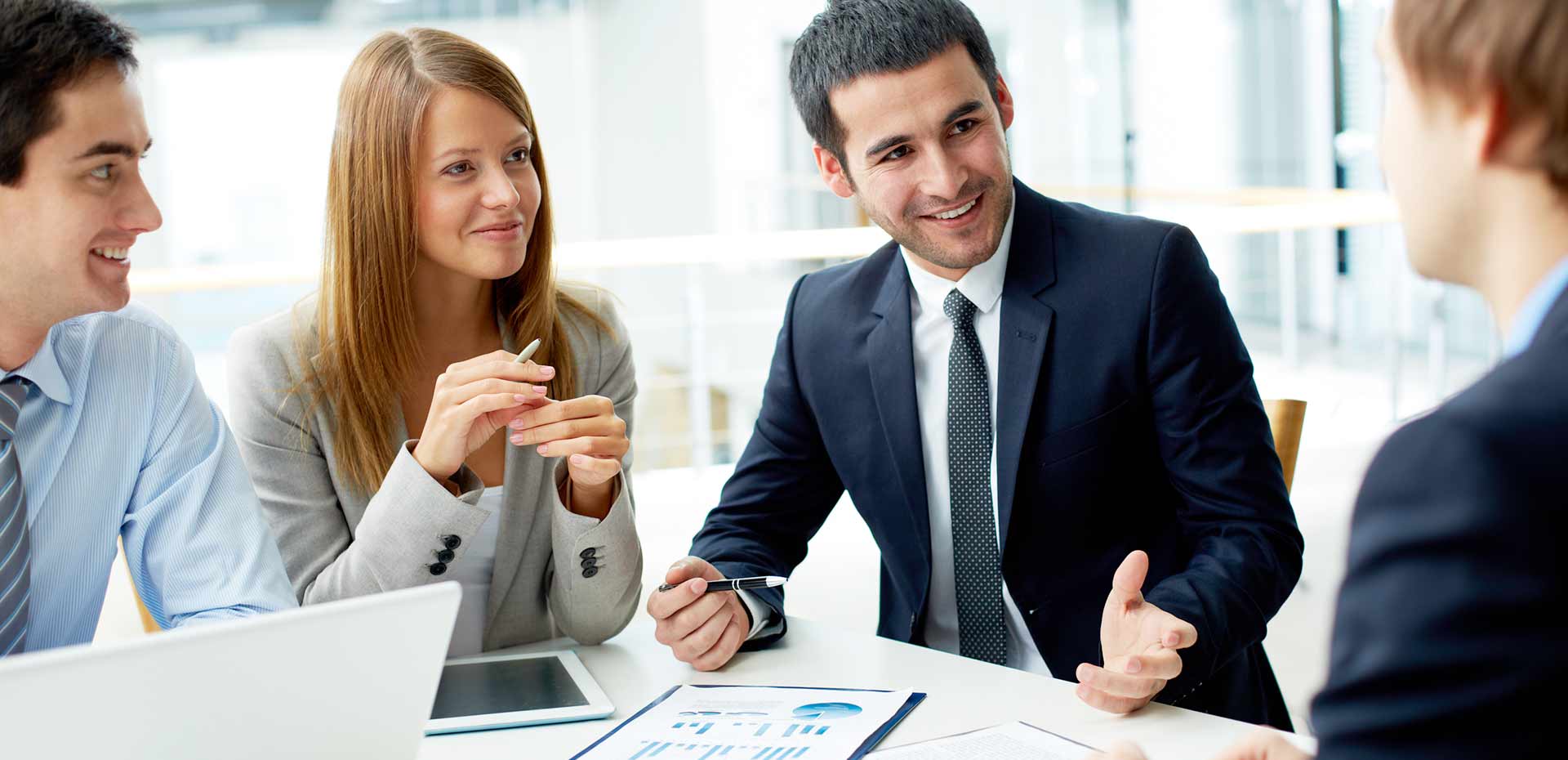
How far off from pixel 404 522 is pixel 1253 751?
954 mm

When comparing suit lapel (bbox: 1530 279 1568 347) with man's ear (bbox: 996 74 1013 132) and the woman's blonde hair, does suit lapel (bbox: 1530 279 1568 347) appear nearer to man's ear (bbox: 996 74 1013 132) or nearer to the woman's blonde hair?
man's ear (bbox: 996 74 1013 132)

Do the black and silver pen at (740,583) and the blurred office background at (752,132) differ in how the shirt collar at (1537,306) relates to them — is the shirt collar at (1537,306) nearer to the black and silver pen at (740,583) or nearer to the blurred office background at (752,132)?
the black and silver pen at (740,583)

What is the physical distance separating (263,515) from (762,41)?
19.6ft

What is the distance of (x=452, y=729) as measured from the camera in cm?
125

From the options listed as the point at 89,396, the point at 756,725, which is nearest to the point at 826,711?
the point at 756,725

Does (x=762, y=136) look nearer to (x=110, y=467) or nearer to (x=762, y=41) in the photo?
(x=762, y=41)

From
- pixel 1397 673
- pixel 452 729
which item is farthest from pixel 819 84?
pixel 1397 673

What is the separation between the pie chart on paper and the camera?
1.23 metres

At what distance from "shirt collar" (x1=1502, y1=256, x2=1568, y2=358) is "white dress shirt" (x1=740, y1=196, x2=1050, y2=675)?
0.96 meters

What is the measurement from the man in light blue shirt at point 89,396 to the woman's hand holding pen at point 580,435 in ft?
1.08

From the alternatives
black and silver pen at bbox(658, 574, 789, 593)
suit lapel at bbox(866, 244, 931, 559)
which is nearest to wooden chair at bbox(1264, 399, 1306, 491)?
suit lapel at bbox(866, 244, 931, 559)

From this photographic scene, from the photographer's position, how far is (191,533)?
145 centimetres

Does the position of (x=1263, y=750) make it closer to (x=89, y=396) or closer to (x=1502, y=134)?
(x=1502, y=134)

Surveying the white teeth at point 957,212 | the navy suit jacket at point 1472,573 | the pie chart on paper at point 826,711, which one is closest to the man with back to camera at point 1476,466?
the navy suit jacket at point 1472,573
